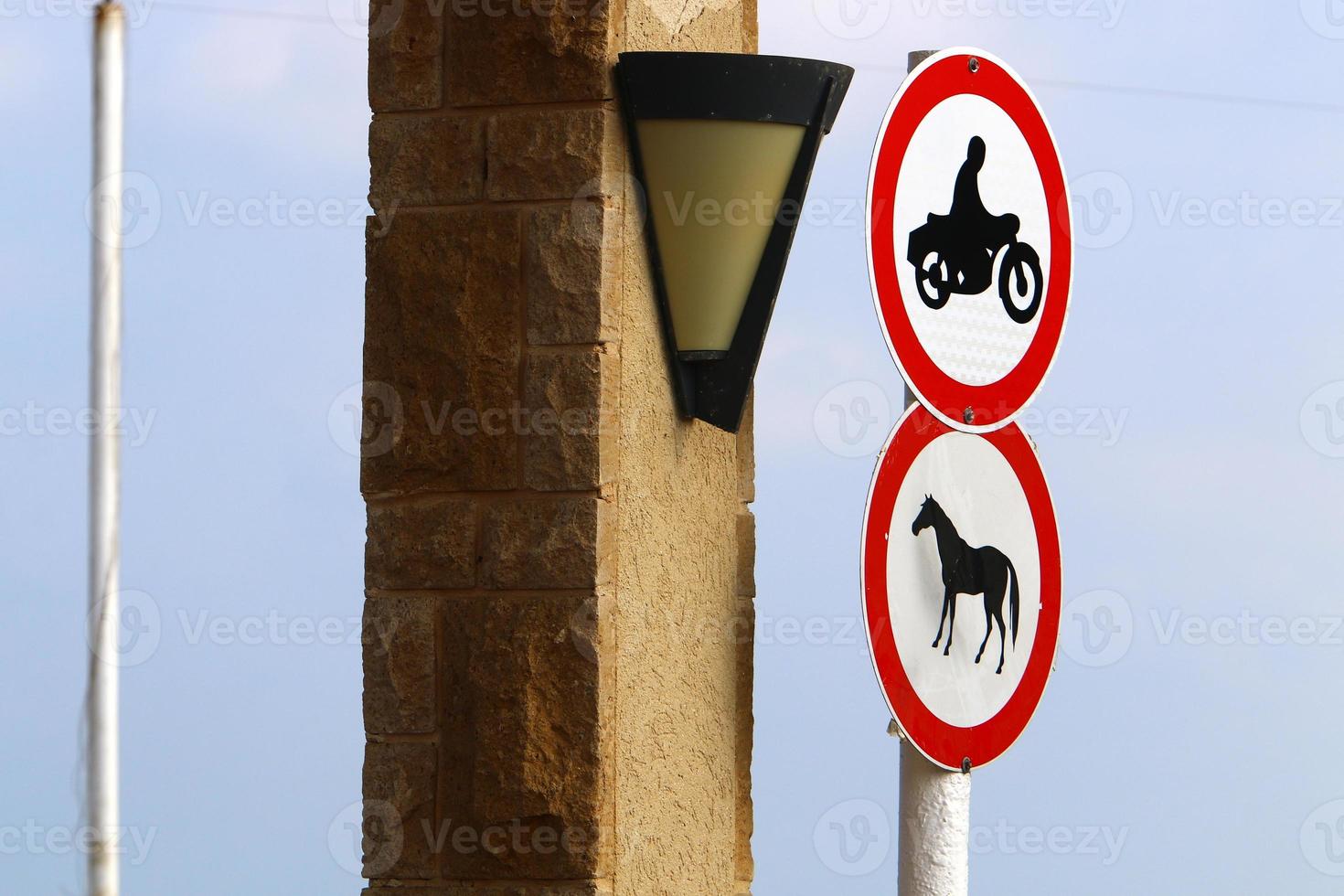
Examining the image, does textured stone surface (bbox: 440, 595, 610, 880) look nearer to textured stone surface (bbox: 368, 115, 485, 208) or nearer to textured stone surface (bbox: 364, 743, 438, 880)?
textured stone surface (bbox: 364, 743, 438, 880)

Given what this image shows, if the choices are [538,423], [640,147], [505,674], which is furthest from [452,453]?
Result: [640,147]

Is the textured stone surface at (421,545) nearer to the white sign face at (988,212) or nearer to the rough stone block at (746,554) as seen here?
the rough stone block at (746,554)

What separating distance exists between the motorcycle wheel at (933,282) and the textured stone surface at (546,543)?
2.01 ft

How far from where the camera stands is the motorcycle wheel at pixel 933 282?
2.93m

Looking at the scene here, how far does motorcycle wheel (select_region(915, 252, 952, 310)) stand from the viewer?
293 cm

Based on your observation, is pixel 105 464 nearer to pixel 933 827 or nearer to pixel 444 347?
pixel 444 347

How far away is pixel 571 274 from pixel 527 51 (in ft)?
1.24

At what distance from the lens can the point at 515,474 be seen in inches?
113

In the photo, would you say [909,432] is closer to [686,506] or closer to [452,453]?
[686,506]

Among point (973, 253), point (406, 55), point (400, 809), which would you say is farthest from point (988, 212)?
point (400, 809)

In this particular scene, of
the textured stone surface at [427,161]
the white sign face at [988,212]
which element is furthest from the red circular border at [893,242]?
the textured stone surface at [427,161]

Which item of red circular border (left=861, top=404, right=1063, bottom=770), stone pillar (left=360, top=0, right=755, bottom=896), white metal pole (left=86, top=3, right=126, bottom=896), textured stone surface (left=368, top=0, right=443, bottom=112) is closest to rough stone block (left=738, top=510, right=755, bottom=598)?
stone pillar (left=360, top=0, right=755, bottom=896)

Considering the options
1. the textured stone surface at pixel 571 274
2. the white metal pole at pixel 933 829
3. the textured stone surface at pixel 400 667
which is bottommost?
the white metal pole at pixel 933 829

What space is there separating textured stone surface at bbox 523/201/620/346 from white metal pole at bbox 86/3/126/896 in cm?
135
